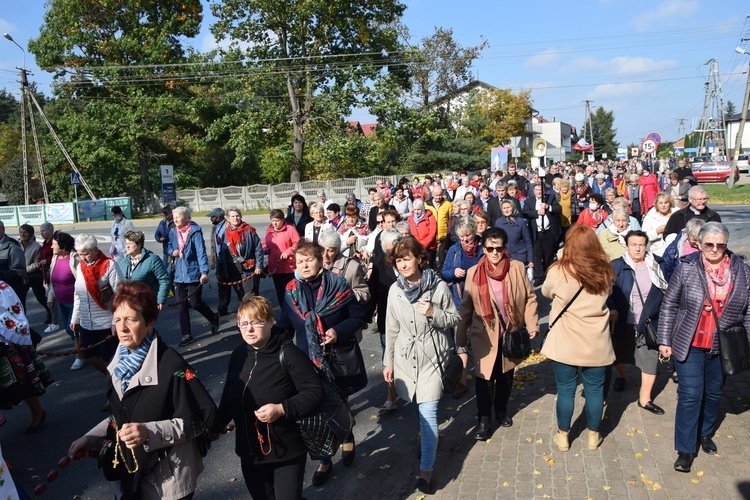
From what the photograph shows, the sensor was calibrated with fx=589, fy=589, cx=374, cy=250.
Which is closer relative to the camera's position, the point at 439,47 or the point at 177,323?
the point at 177,323

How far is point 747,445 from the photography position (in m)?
4.71

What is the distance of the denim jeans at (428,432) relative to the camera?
4.22m

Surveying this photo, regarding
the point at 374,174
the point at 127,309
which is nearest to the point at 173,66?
the point at 374,174

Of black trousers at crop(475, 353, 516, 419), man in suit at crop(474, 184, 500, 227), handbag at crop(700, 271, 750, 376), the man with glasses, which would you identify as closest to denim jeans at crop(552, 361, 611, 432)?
black trousers at crop(475, 353, 516, 419)

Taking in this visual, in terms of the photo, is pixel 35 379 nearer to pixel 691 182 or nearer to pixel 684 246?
pixel 684 246

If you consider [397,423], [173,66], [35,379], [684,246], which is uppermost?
[173,66]

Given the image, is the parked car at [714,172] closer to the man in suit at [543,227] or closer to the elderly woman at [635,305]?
the man in suit at [543,227]

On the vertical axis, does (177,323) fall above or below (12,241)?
below

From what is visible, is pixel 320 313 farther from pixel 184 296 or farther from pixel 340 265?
pixel 184 296

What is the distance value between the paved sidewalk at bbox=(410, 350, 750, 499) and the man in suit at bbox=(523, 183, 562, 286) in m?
4.86

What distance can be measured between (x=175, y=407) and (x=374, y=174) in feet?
127

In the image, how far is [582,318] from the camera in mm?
4527

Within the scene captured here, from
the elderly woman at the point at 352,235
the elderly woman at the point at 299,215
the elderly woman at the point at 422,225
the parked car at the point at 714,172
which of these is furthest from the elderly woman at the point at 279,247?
the parked car at the point at 714,172

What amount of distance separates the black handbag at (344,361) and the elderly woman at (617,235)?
11.9ft
